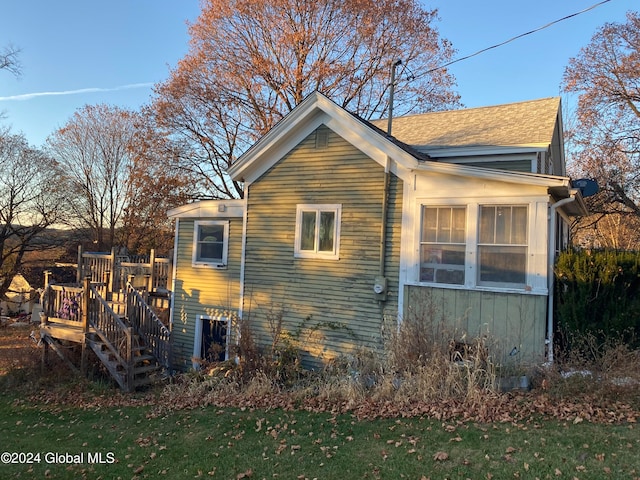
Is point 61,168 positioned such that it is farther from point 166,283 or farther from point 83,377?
point 83,377

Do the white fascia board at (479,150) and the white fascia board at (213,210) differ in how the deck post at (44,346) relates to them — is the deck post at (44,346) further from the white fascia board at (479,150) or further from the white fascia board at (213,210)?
the white fascia board at (479,150)

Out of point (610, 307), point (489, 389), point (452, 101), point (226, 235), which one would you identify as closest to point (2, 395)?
point (226, 235)

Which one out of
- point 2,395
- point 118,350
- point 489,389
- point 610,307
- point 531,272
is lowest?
point 2,395

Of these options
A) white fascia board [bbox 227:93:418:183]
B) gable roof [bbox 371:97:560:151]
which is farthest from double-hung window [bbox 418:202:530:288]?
gable roof [bbox 371:97:560:151]

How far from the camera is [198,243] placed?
12.1 metres

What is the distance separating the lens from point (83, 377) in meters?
11.5

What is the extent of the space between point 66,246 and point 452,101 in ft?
76.8

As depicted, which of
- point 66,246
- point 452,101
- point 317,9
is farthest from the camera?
point 66,246

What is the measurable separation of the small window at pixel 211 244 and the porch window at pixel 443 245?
5.21 m

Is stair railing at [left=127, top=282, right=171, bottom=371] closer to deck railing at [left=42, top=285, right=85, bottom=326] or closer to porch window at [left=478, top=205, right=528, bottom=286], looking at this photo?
deck railing at [left=42, top=285, right=85, bottom=326]

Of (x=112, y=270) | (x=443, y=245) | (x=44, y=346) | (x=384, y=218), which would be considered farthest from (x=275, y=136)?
(x=44, y=346)

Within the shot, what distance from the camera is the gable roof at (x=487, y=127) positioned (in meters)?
10.2

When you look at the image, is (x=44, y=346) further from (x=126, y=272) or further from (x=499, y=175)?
(x=499, y=175)

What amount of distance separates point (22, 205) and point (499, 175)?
25.9 m
